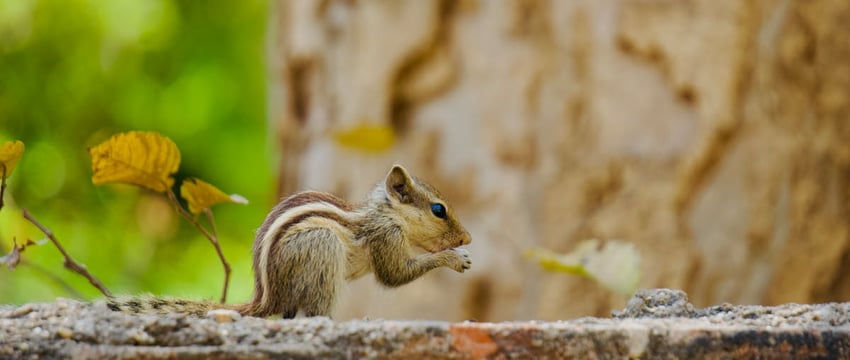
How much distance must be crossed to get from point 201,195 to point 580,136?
8.72ft

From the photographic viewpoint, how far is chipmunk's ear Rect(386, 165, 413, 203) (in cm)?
222

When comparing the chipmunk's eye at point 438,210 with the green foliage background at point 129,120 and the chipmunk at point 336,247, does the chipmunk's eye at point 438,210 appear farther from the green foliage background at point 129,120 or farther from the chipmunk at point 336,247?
the green foliage background at point 129,120

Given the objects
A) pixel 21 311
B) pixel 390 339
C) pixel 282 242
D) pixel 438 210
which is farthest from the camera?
pixel 438 210

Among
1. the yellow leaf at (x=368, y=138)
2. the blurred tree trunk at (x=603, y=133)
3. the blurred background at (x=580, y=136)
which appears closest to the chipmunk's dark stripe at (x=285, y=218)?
the yellow leaf at (x=368, y=138)

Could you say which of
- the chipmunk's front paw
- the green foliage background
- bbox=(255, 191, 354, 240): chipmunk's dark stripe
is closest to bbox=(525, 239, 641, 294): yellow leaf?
the chipmunk's front paw

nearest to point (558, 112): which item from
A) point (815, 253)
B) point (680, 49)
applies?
point (680, 49)

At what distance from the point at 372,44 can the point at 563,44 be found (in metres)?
0.77

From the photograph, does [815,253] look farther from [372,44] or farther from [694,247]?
[372,44]

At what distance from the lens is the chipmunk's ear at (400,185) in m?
2.22

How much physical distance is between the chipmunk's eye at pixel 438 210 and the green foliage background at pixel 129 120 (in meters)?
3.22

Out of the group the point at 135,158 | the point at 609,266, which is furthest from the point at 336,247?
the point at 609,266

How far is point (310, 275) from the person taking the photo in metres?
1.82

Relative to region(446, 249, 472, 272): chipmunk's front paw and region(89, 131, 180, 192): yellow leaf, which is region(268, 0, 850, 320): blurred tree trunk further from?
region(89, 131, 180, 192): yellow leaf

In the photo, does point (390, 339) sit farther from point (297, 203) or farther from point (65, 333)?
point (297, 203)
